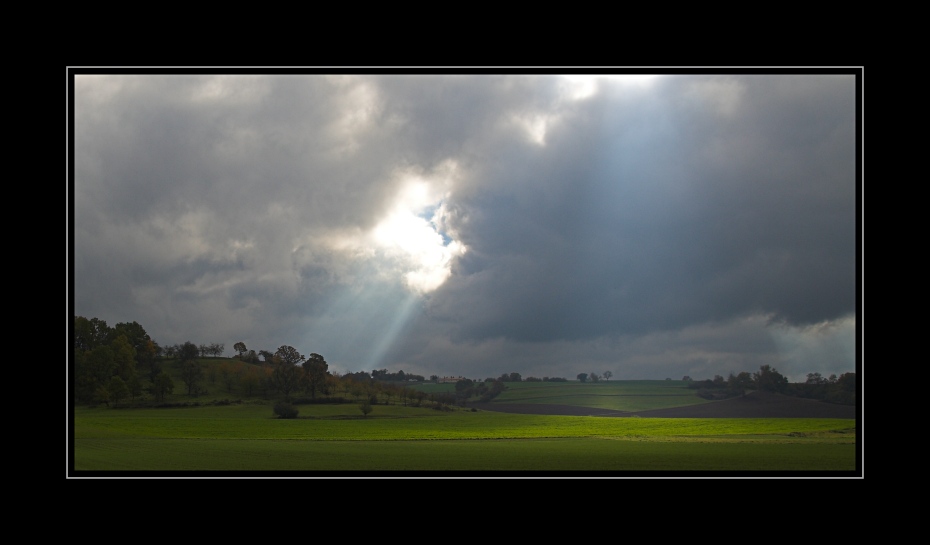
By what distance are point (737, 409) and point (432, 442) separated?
3293cm

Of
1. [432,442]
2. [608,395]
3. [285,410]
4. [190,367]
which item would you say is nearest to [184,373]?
[190,367]

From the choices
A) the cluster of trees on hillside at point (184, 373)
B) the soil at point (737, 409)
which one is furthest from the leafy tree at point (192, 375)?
the soil at point (737, 409)

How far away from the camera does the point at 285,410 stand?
49.3 meters

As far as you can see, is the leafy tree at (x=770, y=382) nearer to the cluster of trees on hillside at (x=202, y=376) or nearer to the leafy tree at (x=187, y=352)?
the cluster of trees on hillside at (x=202, y=376)

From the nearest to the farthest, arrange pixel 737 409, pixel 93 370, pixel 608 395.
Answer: pixel 93 370
pixel 737 409
pixel 608 395

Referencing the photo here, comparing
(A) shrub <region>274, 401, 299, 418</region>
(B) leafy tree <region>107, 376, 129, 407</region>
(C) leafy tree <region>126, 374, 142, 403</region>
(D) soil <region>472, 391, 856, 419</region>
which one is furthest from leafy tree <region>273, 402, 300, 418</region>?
(D) soil <region>472, 391, 856, 419</region>

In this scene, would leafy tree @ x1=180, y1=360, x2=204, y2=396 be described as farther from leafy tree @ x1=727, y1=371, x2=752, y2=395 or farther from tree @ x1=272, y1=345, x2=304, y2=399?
leafy tree @ x1=727, y1=371, x2=752, y2=395

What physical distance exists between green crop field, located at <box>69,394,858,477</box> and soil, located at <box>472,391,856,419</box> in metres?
2.57

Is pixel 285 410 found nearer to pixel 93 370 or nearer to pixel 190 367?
pixel 190 367

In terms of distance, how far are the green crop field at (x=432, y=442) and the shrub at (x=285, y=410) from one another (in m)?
0.65

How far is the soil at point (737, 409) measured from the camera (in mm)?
52156
